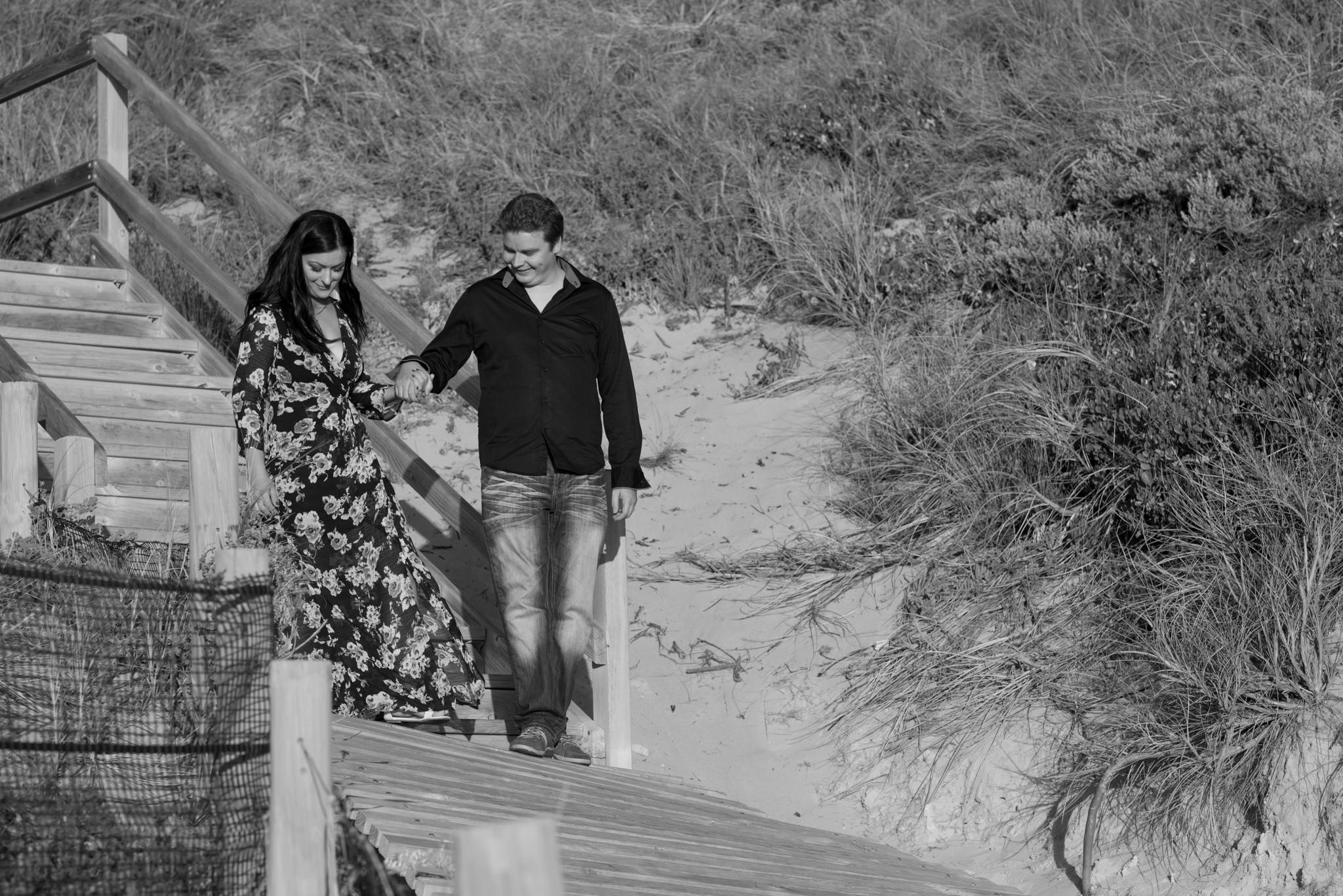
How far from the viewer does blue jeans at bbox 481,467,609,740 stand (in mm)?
5016

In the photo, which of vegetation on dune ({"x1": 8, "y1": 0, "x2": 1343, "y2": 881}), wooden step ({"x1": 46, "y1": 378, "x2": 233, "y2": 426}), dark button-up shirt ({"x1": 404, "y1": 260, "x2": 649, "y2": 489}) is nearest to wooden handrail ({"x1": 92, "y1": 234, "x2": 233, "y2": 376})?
wooden step ({"x1": 46, "y1": 378, "x2": 233, "y2": 426})

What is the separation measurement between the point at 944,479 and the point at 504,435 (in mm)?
2416

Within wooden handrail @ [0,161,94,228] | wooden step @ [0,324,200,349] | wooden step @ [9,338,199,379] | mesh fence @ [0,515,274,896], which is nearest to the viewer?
mesh fence @ [0,515,274,896]

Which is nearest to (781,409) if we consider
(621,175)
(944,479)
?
(944,479)

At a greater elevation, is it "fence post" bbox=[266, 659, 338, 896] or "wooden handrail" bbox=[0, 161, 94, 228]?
"wooden handrail" bbox=[0, 161, 94, 228]

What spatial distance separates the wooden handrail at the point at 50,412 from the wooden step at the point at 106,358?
1322 mm

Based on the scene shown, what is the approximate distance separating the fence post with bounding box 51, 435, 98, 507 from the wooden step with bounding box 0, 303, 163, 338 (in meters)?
2.06

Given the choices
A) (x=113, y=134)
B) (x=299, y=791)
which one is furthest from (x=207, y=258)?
(x=299, y=791)

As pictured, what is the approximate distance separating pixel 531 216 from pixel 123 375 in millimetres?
2737

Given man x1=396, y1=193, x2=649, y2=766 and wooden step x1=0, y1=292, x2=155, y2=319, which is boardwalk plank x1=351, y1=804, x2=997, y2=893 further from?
wooden step x1=0, y1=292, x2=155, y2=319

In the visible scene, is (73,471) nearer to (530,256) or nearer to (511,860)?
(530,256)

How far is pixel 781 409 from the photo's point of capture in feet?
26.2

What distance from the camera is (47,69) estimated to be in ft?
24.8

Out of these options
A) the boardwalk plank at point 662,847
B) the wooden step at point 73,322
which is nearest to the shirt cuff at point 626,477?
the boardwalk plank at point 662,847
